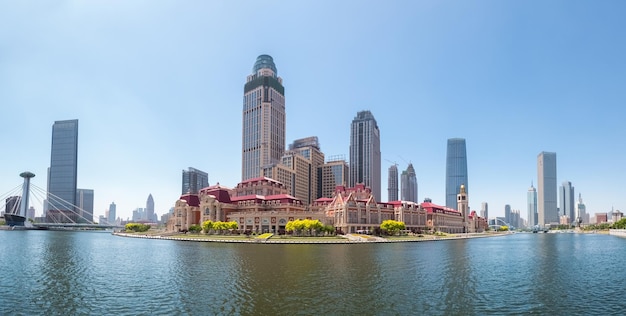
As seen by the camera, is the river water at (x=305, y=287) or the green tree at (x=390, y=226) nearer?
the river water at (x=305, y=287)

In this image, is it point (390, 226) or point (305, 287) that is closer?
point (305, 287)

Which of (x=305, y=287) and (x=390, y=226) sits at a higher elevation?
(x=305, y=287)

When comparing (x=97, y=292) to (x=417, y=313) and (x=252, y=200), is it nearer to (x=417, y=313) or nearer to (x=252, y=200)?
(x=417, y=313)

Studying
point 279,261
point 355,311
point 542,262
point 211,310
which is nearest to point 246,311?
point 211,310

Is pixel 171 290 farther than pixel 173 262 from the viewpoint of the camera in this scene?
No

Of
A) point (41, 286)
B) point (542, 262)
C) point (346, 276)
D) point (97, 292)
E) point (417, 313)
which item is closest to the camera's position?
point (417, 313)

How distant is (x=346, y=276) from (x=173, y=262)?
37.8m

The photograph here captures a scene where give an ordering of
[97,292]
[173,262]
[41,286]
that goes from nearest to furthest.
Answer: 1. [97,292]
2. [41,286]
3. [173,262]

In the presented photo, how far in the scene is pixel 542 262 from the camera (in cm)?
8775

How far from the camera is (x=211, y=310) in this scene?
41.1 m

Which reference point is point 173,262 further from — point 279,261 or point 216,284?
point 216,284

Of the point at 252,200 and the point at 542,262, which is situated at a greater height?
the point at 252,200

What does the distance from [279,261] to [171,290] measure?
99.1 ft

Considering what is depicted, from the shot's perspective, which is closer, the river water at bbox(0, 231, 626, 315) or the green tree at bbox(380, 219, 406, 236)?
the river water at bbox(0, 231, 626, 315)
